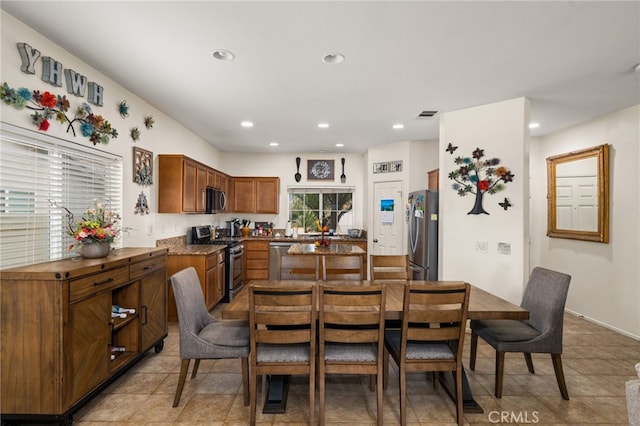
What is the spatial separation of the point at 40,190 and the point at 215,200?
305 cm

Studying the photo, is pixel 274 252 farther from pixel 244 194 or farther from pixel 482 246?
pixel 482 246

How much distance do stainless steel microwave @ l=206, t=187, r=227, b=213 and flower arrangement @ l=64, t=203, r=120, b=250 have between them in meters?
2.43

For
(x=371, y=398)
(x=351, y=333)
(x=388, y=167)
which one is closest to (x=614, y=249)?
(x=388, y=167)

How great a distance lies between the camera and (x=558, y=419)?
2182mm

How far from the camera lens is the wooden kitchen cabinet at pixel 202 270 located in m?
4.05

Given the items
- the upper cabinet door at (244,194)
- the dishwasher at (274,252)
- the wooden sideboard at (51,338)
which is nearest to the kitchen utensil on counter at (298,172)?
the upper cabinet door at (244,194)

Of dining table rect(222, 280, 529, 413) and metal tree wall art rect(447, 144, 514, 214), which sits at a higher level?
metal tree wall art rect(447, 144, 514, 214)

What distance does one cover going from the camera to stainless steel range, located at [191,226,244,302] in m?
5.04

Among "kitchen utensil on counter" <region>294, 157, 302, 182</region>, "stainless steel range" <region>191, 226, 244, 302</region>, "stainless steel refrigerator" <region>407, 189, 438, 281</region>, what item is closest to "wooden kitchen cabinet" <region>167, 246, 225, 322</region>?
"stainless steel range" <region>191, 226, 244, 302</region>

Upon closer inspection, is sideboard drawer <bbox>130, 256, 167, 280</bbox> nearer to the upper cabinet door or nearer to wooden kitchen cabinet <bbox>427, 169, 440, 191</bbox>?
the upper cabinet door

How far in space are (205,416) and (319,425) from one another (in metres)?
0.81

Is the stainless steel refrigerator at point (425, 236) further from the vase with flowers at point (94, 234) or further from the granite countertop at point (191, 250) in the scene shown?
the vase with flowers at point (94, 234)

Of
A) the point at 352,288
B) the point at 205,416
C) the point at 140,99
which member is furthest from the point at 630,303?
the point at 140,99

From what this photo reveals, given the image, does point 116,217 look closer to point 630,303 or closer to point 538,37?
point 538,37
